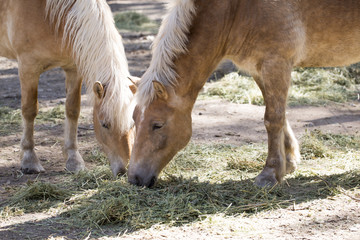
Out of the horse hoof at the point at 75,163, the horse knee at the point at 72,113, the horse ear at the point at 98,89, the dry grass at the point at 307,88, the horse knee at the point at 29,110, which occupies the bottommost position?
the horse hoof at the point at 75,163

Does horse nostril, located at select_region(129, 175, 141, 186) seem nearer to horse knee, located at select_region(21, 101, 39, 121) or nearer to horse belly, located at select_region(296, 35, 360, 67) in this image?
horse knee, located at select_region(21, 101, 39, 121)

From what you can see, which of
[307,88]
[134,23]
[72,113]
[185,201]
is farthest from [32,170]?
[134,23]

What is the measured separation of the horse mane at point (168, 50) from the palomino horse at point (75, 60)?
0.31 m

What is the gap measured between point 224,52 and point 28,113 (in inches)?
82.3

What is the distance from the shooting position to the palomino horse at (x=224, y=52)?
3959mm

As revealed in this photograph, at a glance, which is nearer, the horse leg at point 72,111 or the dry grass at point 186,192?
the dry grass at point 186,192

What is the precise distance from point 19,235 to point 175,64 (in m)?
1.76

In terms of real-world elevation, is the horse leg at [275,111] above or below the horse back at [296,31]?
below

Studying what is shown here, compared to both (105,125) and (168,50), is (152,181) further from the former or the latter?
(168,50)

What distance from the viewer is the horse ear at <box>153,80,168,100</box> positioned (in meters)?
3.83

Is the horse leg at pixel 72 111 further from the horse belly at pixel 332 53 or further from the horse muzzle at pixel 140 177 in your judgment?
the horse belly at pixel 332 53

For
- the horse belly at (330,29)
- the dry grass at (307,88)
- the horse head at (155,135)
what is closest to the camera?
the horse head at (155,135)

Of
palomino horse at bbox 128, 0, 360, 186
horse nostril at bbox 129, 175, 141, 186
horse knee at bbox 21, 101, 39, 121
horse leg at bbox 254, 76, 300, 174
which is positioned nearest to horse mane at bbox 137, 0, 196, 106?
palomino horse at bbox 128, 0, 360, 186

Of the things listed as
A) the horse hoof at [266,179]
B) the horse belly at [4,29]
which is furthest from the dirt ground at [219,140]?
the horse belly at [4,29]
